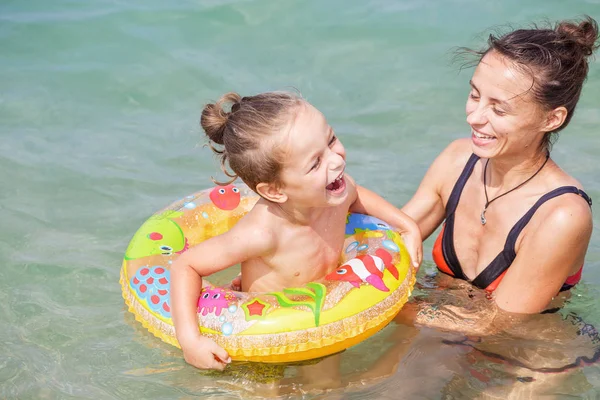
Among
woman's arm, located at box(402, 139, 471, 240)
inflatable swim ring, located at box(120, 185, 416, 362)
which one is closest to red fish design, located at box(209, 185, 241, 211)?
inflatable swim ring, located at box(120, 185, 416, 362)

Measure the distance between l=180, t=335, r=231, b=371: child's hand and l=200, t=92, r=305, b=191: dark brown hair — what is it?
0.74 metres

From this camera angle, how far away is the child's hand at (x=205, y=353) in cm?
360

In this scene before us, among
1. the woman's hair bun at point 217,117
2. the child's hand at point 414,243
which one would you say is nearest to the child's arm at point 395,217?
the child's hand at point 414,243

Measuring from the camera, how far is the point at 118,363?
167 inches

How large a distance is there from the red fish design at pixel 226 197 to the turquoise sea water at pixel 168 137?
835 millimetres

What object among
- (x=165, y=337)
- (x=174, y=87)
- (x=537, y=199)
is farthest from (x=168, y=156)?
(x=537, y=199)

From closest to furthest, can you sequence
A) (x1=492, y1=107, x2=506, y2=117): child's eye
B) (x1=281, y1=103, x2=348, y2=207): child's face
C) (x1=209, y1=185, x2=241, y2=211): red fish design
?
(x1=281, y1=103, x2=348, y2=207): child's face
(x1=492, y1=107, x2=506, y2=117): child's eye
(x1=209, y1=185, x2=241, y2=211): red fish design

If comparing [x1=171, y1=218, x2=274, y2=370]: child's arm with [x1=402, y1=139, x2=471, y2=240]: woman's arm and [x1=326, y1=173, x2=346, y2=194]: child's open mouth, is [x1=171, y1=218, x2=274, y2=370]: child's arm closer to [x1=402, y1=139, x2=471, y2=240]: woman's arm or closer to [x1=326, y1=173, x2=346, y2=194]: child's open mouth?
[x1=326, y1=173, x2=346, y2=194]: child's open mouth

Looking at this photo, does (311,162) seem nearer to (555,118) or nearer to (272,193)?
(272,193)

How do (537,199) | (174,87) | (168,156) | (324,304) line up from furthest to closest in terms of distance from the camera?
1. (174,87)
2. (168,156)
3. (537,199)
4. (324,304)

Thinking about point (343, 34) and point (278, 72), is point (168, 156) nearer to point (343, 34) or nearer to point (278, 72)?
point (278, 72)

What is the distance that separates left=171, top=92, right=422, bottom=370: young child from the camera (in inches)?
142

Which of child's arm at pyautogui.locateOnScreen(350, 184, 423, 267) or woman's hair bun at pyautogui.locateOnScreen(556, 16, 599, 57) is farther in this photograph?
child's arm at pyautogui.locateOnScreen(350, 184, 423, 267)

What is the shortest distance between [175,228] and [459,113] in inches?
148
